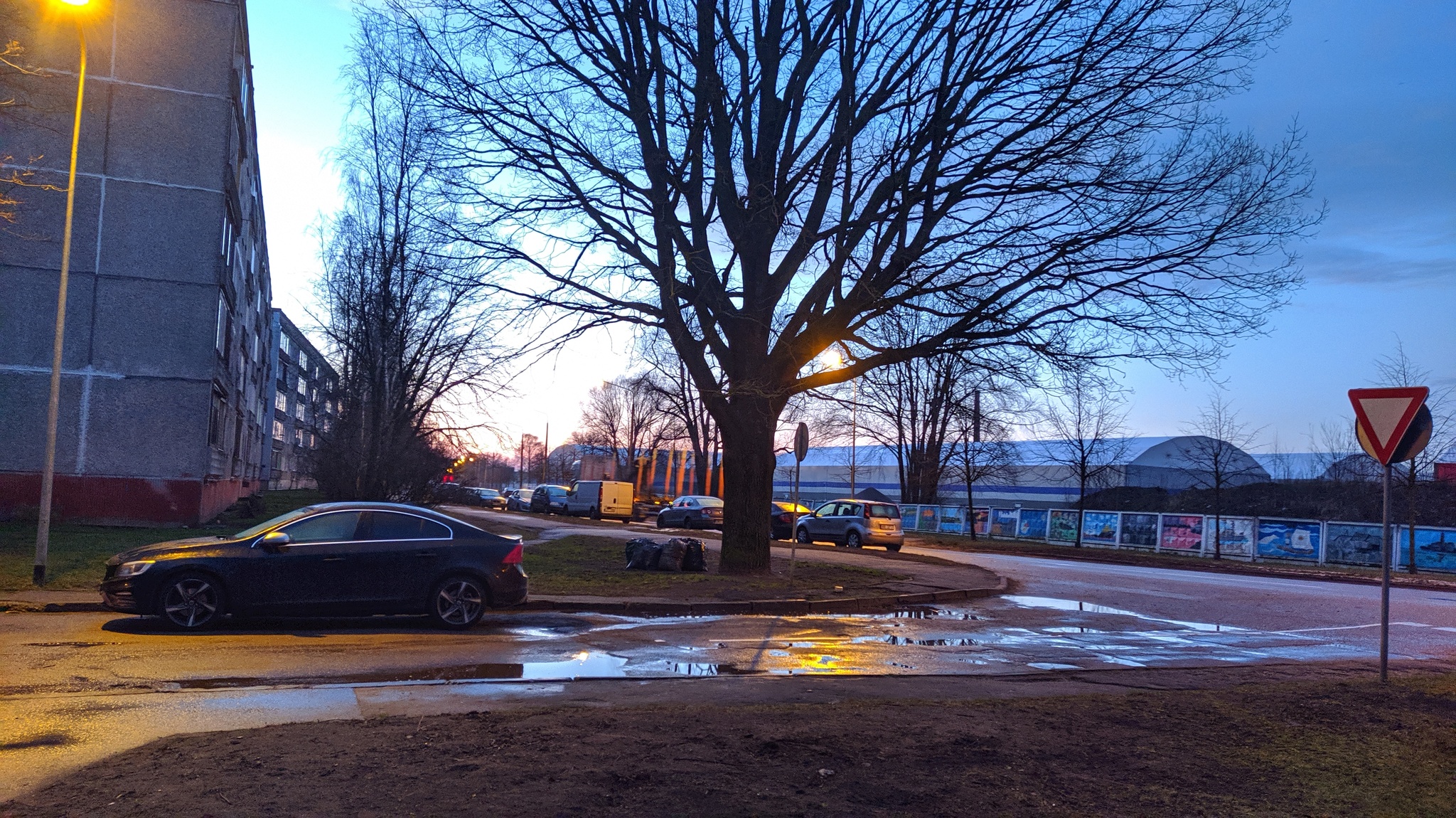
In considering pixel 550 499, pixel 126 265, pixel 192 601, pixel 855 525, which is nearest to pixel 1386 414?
pixel 192 601

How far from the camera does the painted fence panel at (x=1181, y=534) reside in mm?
37031

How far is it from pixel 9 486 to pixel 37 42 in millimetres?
10548

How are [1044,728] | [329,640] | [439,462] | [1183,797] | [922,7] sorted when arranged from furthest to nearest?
[439,462]
[922,7]
[329,640]
[1044,728]
[1183,797]

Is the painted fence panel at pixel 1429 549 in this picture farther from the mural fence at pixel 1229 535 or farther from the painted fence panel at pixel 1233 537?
the painted fence panel at pixel 1233 537

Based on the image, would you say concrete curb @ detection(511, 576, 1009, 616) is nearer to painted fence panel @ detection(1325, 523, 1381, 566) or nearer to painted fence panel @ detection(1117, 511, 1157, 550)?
painted fence panel @ detection(1325, 523, 1381, 566)

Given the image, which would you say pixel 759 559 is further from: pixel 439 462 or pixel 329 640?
pixel 439 462

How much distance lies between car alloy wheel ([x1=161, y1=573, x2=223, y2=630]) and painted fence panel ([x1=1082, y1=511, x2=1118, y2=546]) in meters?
36.7

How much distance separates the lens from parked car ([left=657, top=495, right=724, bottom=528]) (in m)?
41.2

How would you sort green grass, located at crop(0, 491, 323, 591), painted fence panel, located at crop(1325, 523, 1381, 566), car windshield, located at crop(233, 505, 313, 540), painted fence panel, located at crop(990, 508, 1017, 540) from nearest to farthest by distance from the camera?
car windshield, located at crop(233, 505, 313, 540) → green grass, located at crop(0, 491, 323, 591) → painted fence panel, located at crop(1325, 523, 1381, 566) → painted fence panel, located at crop(990, 508, 1017, 540)

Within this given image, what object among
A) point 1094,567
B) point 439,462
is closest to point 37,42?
point 439,462

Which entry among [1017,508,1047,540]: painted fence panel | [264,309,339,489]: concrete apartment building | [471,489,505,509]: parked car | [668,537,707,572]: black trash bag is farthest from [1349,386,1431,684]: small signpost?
[471,489,505,509]: parked car

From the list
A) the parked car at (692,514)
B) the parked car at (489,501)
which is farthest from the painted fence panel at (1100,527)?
the parked car at (489,501)

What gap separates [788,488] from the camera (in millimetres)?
75625

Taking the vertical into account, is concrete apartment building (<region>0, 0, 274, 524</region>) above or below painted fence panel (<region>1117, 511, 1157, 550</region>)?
above
